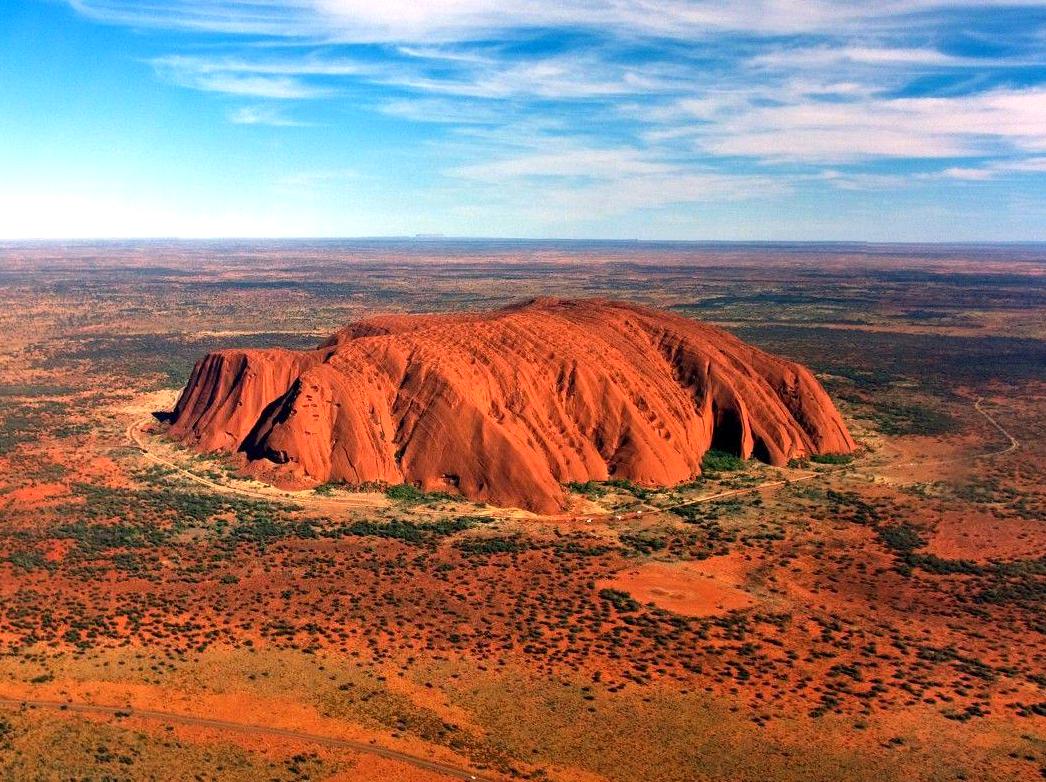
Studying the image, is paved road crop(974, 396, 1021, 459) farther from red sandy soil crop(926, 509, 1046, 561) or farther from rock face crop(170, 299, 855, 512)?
red sandy soil crop(926, 509, 1046, 561)

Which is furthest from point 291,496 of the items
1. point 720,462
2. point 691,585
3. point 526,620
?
point 720,462

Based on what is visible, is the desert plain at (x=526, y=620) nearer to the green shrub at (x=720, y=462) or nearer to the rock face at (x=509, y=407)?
the green shrub at (x=720, y=462)

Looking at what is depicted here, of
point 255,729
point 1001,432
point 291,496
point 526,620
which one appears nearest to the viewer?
point 255,729

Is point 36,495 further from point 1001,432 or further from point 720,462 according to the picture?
point 1001,432

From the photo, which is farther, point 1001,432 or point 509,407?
point 1001,432

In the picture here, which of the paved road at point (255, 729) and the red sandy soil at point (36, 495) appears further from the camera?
the red sandy soil at point (36, 495)

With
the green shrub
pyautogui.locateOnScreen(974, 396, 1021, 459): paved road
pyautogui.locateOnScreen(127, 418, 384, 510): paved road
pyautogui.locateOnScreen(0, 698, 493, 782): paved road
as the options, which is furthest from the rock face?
pyautogui.locateOnScreen(0, 698, 493, 782): paved road

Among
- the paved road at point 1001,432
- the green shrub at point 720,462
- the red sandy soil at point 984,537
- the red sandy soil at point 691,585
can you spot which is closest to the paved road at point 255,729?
the red sandy soil at point 691,585
